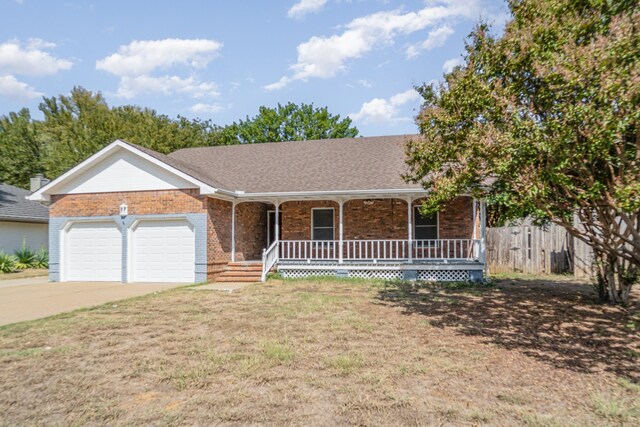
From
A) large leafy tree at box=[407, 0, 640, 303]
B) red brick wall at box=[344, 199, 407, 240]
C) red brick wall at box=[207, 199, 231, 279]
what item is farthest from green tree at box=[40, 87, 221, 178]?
large leafy tree at box=[407, 0, 640, 303]

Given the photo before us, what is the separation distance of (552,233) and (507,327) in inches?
383

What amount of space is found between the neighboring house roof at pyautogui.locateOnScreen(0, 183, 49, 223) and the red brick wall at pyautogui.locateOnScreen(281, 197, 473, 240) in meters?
15.1

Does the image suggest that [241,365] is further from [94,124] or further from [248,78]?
[94,124]

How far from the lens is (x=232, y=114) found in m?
34.5

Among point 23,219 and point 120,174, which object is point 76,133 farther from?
point 120,174

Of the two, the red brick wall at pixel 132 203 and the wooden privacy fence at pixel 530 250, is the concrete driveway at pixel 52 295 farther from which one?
the wooden privacy fence at pixel 530 250

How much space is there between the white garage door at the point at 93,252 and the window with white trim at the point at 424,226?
10902 millimetres

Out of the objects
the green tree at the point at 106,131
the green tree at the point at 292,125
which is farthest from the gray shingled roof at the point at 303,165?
the green tree at the point at 292,125

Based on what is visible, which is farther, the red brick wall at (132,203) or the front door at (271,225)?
the front door at (271,225)

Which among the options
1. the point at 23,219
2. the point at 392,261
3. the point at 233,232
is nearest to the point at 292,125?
the point at 23,219

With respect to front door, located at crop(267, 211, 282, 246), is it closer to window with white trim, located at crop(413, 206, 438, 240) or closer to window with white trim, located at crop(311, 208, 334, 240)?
window with white trim, located at crop(311, 208, 334, 240)

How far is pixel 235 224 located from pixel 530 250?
11.6 metres

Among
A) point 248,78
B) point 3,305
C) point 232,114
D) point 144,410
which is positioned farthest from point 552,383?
point 232,114

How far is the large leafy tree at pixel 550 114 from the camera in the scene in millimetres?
5238
